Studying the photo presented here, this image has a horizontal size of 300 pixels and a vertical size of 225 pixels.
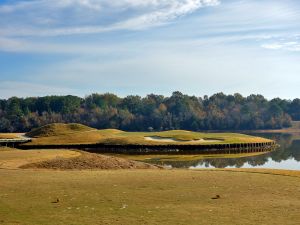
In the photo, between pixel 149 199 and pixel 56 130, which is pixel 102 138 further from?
pixel 149 199

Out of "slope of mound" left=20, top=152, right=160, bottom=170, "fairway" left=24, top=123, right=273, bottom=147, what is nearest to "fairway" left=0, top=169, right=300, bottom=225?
"slope of mound" left=20, top=152, right=160, bottom=170

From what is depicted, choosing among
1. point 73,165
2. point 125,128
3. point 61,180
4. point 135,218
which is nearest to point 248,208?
point 135,218

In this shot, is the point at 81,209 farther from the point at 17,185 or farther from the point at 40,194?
the point at 17,185

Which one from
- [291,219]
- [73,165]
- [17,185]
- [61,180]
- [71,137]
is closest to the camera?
[291,219]

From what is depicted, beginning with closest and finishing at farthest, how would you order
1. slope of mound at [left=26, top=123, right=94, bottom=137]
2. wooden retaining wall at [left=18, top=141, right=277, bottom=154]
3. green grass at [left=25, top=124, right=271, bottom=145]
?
wooden retaining wall at [left=18, top=141, right=277, bottom=154], green grass at [left=25, top=124, right=271, bottom=145], slope of mound at [left=26, top=123, right=94, bottom=137]

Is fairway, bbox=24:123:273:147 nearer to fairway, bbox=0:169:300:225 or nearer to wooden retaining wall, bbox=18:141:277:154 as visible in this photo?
wooden retaining wall, bbox=18:141:277:154

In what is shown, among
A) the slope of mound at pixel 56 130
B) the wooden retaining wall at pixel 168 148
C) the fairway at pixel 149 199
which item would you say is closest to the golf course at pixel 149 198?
the fairway at pixel 149 199

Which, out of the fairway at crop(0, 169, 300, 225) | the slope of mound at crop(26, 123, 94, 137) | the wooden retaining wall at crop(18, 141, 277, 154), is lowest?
the wooden retaining wall at crop(18, 141, 277, 154)

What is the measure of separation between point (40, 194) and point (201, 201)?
8222 mm

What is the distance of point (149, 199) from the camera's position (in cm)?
2106

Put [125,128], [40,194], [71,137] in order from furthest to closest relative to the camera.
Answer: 1. [125,128]
2. [71,137]
3. [40,194]

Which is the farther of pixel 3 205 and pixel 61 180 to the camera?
pixel 61 180

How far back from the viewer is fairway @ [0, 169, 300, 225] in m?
16.9

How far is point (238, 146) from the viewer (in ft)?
288
